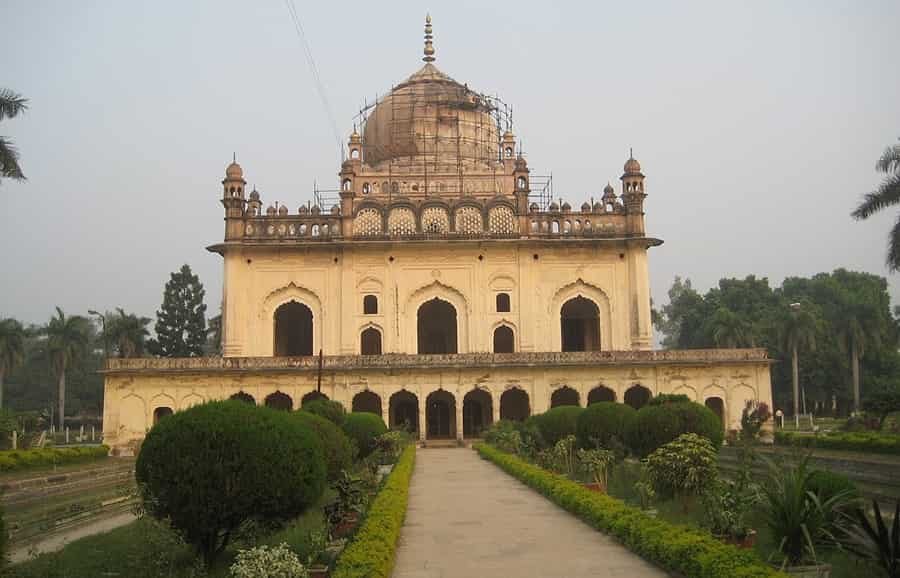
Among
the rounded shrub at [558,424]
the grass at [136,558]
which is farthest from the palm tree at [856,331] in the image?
the grass at [136,558]

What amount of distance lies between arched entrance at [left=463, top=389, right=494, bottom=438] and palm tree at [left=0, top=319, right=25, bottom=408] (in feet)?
76.1

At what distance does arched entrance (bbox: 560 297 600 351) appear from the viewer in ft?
114

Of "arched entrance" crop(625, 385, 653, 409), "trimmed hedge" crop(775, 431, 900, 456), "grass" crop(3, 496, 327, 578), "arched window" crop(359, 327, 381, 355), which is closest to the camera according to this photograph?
"grass" crop(3, 496, 327, 578)

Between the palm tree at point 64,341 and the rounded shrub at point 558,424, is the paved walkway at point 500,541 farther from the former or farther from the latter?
Result: the palm tree at point 64,341

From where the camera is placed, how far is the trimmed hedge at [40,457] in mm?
20219

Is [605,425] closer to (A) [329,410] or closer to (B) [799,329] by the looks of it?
(A) [329,410]

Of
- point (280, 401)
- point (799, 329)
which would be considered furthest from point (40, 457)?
point (799, 329)

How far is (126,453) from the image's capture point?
2916 centimetres

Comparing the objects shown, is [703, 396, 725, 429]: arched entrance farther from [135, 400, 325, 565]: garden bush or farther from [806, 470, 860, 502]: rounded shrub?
[135, 400, 325, 565]: garden bush

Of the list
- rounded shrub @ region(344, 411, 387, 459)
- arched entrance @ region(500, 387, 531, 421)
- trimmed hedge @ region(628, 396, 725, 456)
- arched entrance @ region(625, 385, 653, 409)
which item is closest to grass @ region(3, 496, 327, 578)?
trimmed hedge @ region(628, 396, 725, 456)

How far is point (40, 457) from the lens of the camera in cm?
2139

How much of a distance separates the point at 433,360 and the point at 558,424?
9210 millimetres

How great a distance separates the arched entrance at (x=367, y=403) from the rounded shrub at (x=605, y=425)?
45.6 ft

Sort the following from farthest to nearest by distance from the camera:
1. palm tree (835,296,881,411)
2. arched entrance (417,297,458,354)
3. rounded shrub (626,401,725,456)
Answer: palm tree (835,296,881,411) < arched entrance (417,297,458,354) < rounded shrub (626,401,725,456)
